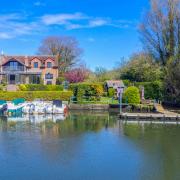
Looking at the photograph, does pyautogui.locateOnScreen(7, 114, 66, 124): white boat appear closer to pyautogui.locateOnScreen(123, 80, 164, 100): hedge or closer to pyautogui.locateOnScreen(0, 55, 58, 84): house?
pyautogui.locateOnScreen(123, 80, 164, 100): hedge

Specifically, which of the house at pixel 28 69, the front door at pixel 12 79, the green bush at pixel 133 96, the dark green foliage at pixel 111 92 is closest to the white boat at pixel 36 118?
the green bush at pixel 133 96

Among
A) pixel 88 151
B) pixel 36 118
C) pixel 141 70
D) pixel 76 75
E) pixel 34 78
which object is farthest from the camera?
pixel 76 75

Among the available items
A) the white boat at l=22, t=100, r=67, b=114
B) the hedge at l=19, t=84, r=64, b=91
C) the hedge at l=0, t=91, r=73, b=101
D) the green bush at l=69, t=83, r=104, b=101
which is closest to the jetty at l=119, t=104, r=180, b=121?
the white boat at l=22, t=100, r=67, b=114

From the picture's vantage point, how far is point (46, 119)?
31344mm

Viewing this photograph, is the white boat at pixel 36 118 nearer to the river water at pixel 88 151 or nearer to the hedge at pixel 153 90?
the river water at pixel 88 151

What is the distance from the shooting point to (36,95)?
144 feet

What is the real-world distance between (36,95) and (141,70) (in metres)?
17.4

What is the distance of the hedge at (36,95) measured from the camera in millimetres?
42844

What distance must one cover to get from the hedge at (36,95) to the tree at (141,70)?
35.9ft

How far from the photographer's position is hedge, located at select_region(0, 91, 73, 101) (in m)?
42.8

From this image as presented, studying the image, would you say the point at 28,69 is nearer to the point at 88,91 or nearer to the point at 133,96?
the point at 88,91

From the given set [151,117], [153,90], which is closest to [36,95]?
[153,90]

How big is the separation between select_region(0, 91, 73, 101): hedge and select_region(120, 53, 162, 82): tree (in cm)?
1096

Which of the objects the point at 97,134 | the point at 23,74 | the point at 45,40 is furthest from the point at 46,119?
the point at 45,40
